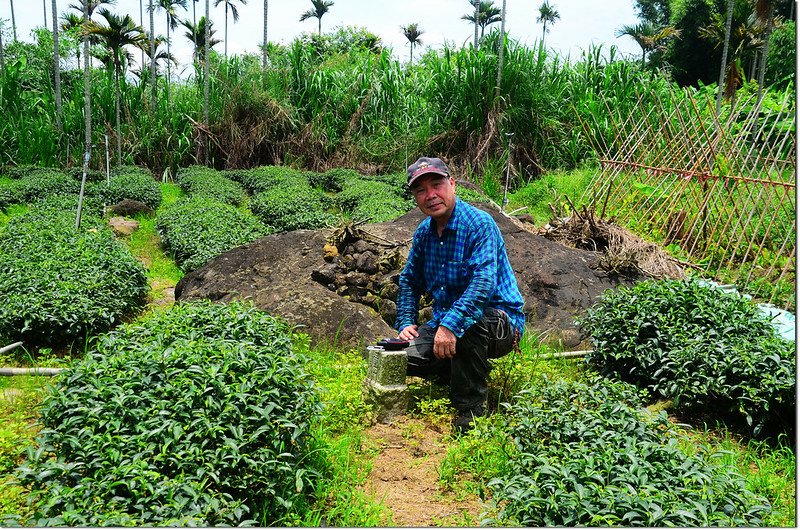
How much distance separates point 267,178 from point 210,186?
5.38 feet

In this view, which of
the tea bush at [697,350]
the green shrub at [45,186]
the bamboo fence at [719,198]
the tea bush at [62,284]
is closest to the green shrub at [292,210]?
the tea bush at [62,284]

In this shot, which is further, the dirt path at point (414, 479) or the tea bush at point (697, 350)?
the tea bush at point (697, 350)

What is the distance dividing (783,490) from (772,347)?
102cm

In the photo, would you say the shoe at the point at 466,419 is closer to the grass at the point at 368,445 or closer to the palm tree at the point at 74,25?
the grass at the point at 368,445

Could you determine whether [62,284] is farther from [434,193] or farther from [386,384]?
[434,193]

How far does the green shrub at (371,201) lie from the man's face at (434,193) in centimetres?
519

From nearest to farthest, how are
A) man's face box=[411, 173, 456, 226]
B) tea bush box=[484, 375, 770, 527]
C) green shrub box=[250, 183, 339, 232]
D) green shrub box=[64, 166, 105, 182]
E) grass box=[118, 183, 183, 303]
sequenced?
tea bush box=[484, 375, 770, 527]
man's face box=[411, 173, 456, 226]
grass box=[118, 183, 183, 303]
green shrub box=[250, 183, 339, 232]
green shrub box=[64, 166, 105, 182]

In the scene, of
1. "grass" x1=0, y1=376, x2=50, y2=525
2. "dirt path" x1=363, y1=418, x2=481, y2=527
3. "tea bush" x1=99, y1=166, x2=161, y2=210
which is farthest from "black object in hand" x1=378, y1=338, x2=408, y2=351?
"tea bush" x1=99, y1=166, x2=161, y2=210

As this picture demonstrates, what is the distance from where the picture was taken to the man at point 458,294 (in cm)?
364

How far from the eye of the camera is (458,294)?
3.91m

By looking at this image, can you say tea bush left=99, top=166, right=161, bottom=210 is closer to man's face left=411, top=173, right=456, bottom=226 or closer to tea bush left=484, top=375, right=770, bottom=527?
man's face left=411, top=173, right=456, bottom=226

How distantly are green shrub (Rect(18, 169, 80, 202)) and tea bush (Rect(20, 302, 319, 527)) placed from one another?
927 centimetres

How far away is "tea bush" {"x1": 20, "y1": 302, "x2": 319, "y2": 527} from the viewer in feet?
8.05

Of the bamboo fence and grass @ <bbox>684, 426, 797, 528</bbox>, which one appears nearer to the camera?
grass @ <bbox>684, 426, 797, 528</bbox>
